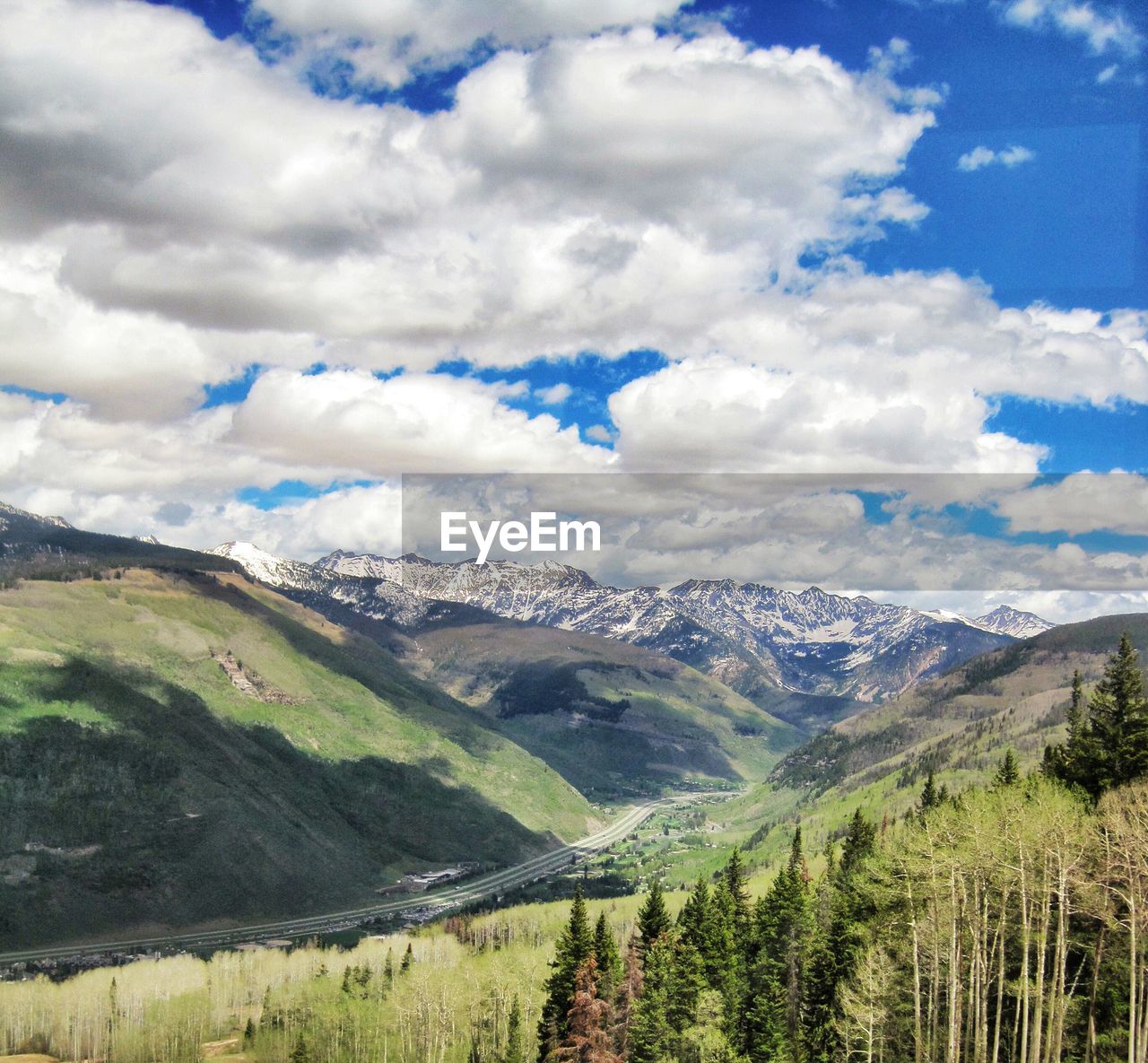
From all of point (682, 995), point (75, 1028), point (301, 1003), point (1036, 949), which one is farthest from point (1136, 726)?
point (75, 1028)

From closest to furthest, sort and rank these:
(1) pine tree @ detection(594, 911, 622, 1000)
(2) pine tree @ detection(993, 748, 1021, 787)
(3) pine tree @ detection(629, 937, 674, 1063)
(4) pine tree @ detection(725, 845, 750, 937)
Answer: (3) pine tree @ detection(629, 937, 674, 1063) → (1) pine tree @ detection(594, 911, 622, 1000) → (2) pine tree @ detection(993, 748, 1021, 787) → (4) pine tree @ detection(725, 845, 750, 937)

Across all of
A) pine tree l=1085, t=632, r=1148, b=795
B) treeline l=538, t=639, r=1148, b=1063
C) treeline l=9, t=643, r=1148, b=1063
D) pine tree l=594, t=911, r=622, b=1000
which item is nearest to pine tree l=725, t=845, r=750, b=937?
treeline l=9, t=643, r=1148, b=1063

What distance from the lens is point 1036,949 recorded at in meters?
77.2

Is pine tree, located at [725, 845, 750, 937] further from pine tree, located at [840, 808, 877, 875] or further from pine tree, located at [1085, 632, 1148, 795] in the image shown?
pine tree, located at [1085, 632, 1148, 795]

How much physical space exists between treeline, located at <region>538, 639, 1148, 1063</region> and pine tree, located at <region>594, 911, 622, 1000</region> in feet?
0.86

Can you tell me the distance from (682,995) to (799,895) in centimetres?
1936

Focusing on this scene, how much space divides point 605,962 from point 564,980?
575 centimetres

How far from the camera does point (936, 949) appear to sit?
73.2 metres

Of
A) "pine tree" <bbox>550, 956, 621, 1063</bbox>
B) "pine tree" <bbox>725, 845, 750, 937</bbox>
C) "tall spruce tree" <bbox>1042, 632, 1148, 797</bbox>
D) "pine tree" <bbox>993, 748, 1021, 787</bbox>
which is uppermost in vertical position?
"tall spruce tree" <bbox>1042, 632, 1148, 797</bbox>

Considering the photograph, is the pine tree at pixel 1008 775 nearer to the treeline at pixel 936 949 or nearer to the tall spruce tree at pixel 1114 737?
the treeline at pixel 936 949

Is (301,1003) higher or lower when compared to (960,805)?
lower

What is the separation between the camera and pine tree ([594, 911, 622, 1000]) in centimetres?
10162

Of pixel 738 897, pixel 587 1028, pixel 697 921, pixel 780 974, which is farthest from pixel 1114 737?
pixel 587 1028

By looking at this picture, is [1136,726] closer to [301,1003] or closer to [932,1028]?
[932,1028]
